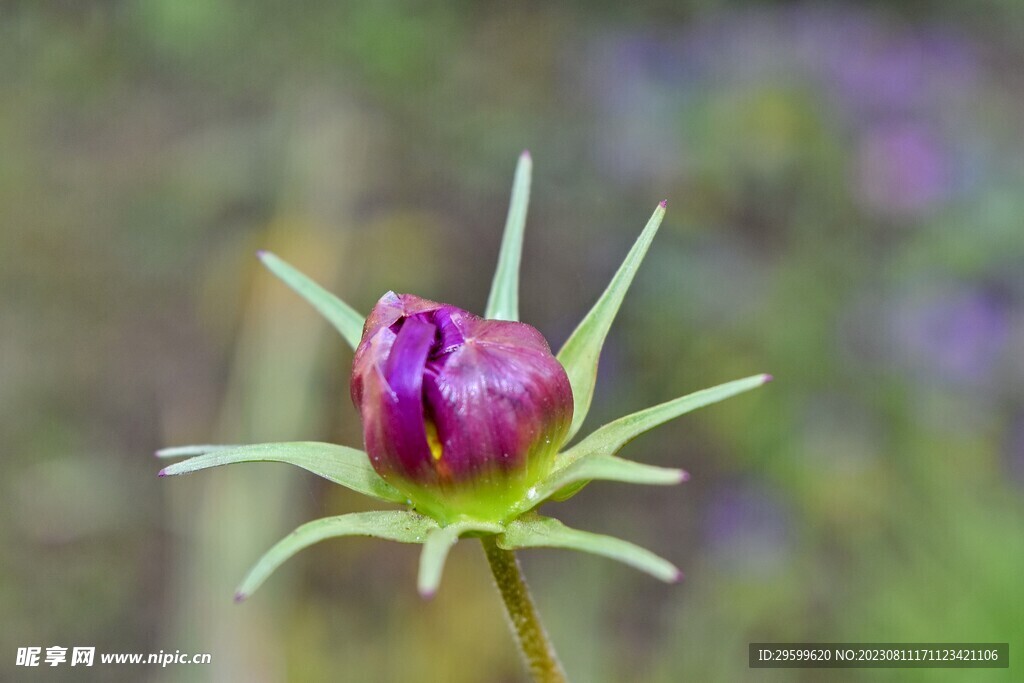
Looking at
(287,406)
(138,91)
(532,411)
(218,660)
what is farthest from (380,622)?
(138,91)

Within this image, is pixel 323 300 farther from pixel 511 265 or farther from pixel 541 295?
pixel 541 295

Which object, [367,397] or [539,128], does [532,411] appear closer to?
[367,397]

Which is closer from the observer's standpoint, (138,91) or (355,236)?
(355,236)

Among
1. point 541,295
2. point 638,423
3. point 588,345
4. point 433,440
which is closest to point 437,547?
point 433,440

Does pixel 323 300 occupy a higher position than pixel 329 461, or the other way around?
pixel 323 300

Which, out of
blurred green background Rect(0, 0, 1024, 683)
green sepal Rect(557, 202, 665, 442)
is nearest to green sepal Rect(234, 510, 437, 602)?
green sepal Rect(557, 202, 665, 442)
